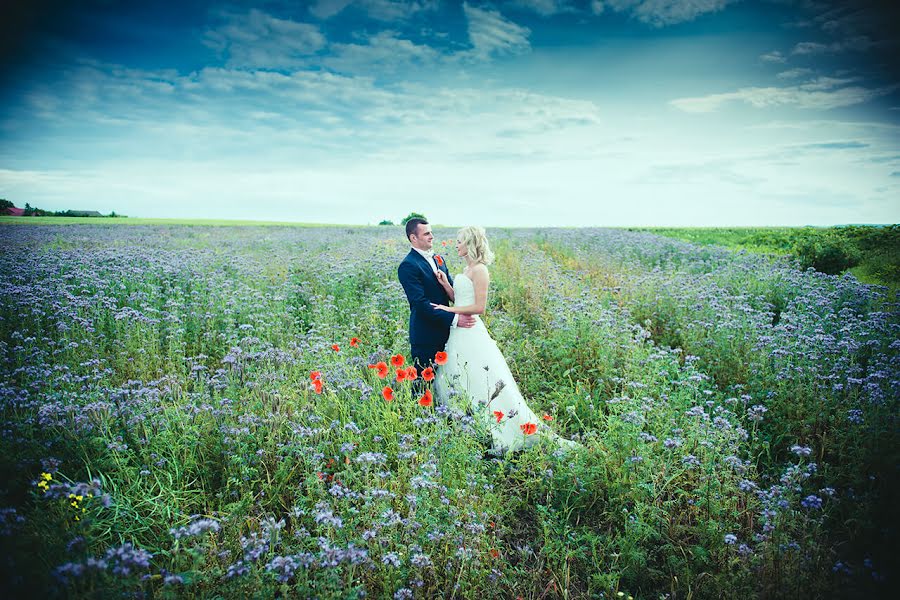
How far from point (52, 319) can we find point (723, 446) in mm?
8887

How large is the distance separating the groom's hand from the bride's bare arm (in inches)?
1.9

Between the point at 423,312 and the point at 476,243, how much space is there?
0.99 metres

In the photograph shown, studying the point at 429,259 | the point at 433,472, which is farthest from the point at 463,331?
the point at 433,472

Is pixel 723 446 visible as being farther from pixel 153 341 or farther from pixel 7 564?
pixel 153 341

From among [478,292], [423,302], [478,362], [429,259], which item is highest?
[429,259]

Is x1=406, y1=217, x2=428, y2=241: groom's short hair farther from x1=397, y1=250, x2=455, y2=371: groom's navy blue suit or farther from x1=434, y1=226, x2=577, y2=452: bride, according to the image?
x1=434, y1=226, x2=577, y2=452: bride

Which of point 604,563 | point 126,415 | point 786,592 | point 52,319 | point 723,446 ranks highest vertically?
point 52,319

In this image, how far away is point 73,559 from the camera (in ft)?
7.23

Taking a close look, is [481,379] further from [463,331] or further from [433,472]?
[433,472]

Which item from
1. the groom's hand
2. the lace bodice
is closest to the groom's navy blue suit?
the groom's hand

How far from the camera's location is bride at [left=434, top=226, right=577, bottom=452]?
4.60 meters

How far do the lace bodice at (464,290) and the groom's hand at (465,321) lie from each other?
16 cm

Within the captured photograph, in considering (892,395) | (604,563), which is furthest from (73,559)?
(892,395)

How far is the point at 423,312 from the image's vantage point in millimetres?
4836
